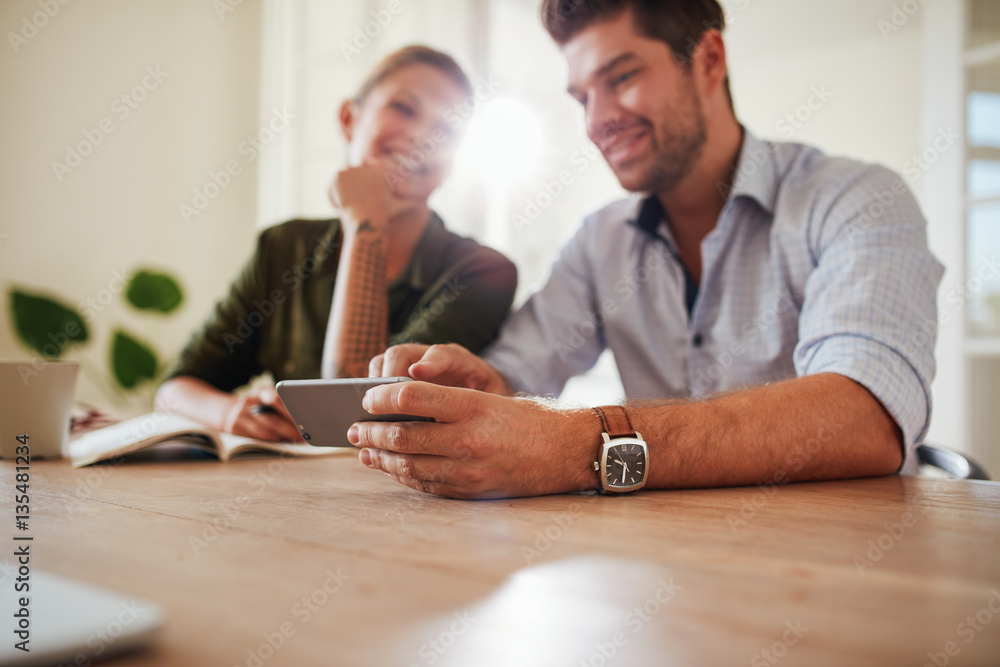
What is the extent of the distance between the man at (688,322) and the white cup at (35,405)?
440 millimetres

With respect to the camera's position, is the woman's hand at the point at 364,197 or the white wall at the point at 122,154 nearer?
the woman's hand at the point at 364,197

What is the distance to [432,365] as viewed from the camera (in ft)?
3.06

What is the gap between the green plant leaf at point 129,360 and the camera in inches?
105

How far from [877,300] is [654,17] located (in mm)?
821

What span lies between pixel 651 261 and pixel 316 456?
848 mm

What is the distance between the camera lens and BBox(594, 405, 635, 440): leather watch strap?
77cm

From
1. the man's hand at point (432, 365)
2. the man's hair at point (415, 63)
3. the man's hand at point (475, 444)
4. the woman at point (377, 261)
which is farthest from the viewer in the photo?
the man's hair at point (415, 63)
